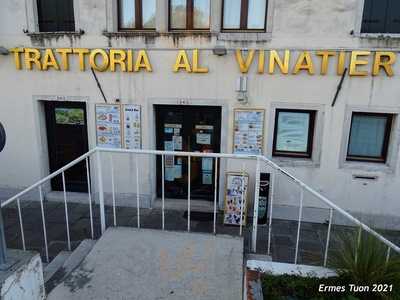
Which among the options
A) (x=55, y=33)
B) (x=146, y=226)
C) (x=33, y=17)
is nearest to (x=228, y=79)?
(x=146, y=226)

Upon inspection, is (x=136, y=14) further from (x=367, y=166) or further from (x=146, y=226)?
(x=367, y=166)

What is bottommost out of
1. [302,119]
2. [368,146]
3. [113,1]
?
[368,146]

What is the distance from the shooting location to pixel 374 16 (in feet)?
16.3

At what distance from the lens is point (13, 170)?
639cm

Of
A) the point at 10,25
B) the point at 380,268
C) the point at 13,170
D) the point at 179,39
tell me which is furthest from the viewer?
the point at 13,170

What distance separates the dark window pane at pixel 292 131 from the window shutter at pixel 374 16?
1.71m

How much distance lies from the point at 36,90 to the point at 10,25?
129 centimetres

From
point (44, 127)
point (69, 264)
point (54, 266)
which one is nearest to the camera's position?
point (69, 264)

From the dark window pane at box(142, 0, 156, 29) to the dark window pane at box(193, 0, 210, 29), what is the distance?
0.77 metres

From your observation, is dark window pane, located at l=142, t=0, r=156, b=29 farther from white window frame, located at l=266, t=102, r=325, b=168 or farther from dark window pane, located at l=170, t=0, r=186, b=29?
white window frame, located at l=266, t=102, r=325, b=168

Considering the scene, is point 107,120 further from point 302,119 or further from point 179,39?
point 302,119

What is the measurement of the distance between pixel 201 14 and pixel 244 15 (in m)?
0.79

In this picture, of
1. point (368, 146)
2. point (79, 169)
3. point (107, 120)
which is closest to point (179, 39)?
point (107, 120)

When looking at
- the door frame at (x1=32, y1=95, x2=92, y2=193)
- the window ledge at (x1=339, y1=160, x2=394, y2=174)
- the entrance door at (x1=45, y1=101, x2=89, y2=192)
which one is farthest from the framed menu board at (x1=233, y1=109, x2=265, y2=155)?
the entrance door at (x1=45, y1=101, x2=89, y2=192)
